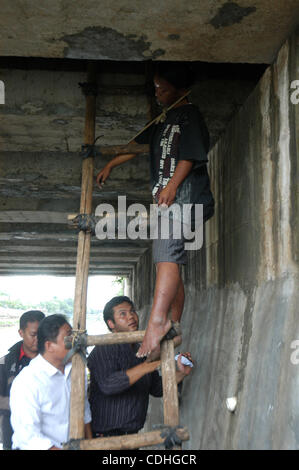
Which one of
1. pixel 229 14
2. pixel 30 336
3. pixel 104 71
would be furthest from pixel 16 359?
pixel 229 14

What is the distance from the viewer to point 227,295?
12.2 ft

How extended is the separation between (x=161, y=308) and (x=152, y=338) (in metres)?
0.18

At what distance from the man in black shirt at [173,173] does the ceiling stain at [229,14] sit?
0.65 metres

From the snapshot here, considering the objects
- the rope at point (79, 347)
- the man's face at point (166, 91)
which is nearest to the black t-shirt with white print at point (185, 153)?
the man's face at point (166, 91)

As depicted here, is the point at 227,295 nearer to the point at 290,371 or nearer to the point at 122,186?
the point at 290,371

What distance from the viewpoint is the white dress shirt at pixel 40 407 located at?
2.69m

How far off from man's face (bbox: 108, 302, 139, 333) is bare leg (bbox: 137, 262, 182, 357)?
91 centimetres

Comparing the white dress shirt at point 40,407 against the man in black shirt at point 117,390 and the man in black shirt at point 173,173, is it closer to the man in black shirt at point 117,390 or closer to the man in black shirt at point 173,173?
the man in black shirt at point 117,390

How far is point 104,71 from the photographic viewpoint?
3.85 metres

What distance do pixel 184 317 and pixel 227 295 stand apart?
5.57 ft

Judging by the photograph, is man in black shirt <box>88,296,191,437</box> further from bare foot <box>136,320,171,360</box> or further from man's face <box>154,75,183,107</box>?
man's face <box>154,75,183,107</box>

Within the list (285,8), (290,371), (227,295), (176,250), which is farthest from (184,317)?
(285,8)

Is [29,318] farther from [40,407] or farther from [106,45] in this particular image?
[106,45]

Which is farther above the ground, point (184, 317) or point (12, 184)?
point (12, 184)
